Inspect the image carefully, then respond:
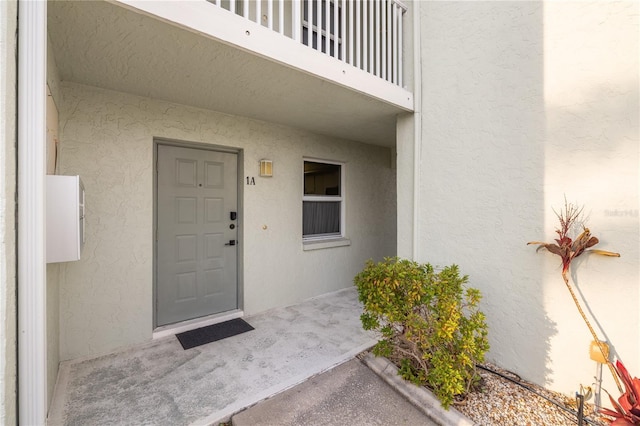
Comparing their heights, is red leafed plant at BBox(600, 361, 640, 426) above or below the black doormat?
above

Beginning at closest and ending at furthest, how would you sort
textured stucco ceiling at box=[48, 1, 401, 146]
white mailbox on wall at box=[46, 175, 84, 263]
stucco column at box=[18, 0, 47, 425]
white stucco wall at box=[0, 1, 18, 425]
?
white stucco wall at box=[0, 1, 18, 425]
stucco column at box=[18, 0, 47, 425]
white mailbox on wall at box=[46, 175, 84, 263]
textured stucco ceiling at box=[48, 1, 401, 146]

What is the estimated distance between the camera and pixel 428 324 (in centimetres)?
248

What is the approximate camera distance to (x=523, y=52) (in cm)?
272

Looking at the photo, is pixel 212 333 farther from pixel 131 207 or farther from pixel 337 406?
pixel 337 406

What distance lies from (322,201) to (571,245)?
3690 millimetres

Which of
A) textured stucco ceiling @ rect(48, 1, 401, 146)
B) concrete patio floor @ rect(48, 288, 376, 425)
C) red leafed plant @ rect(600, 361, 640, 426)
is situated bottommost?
concrete patio floor @ rect(48, 288, 376, 425)

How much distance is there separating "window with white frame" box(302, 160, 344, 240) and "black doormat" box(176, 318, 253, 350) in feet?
6.17

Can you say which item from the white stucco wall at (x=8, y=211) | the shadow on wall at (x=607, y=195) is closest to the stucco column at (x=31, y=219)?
the white stucco wall at (x=8, y=211)

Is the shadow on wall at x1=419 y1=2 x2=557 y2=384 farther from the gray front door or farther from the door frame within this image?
the gray front door

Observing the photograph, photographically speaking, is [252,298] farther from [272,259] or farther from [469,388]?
[469,388]

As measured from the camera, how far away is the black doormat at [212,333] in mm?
3475

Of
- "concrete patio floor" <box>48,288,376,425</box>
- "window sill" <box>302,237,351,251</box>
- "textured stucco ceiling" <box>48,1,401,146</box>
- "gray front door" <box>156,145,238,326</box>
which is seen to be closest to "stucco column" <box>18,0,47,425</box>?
"textured stucco ceiling" <box>48,1,401,146</box>

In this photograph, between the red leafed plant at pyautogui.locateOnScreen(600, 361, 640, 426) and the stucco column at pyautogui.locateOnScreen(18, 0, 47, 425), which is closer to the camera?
the stucco column at pyautogui.locateOnScreen(18, 0, 47, 425)

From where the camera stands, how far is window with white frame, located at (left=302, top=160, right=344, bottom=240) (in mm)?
5211
